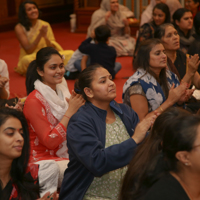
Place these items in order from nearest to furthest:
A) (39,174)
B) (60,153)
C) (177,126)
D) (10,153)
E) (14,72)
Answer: (177,126)
(10,153)
(39,174)
(60,153)
(14,72)

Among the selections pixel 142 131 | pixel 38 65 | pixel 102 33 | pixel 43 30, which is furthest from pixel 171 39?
pixel 43 30

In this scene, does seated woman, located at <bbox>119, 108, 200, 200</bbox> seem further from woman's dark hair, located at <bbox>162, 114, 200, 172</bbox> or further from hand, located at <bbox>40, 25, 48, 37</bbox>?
hand, located at <bbox>40, 25, 48, 37</bbox>

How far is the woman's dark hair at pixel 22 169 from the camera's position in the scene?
1.80m

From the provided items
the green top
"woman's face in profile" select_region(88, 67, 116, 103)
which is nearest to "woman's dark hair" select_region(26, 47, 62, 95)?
"woman's face in profile" select_region(88, 67, 116, 103)

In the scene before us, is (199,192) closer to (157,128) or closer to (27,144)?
(157,128)

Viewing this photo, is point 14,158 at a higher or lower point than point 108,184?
higher

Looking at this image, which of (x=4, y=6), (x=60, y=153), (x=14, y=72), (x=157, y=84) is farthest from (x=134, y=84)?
(x=4, y=6)

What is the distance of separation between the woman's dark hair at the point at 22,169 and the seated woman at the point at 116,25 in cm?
485

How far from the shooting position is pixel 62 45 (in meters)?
7.90

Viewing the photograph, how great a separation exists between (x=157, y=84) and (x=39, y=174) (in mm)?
1217

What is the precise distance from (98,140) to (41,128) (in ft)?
2.07

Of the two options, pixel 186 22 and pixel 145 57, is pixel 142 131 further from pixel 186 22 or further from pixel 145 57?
pixel 186 22

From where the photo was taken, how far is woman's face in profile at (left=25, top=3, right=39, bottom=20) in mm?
5055

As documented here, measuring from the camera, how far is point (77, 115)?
1.93 meters
